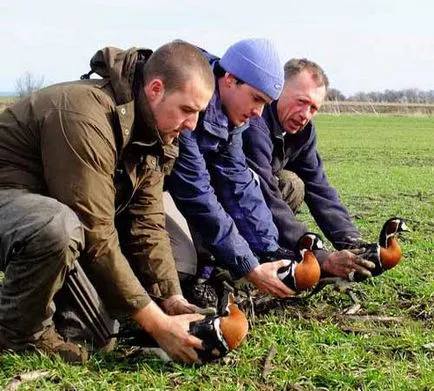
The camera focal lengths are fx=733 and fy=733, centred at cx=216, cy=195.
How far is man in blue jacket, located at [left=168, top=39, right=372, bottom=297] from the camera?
180 inches

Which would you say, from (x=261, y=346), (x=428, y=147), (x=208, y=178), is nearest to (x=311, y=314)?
(x=261, y=346)

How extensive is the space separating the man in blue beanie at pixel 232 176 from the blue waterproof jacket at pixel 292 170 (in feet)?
1.13

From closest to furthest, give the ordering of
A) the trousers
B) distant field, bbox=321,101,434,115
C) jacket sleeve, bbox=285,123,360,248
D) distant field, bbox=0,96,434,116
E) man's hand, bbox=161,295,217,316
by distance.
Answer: the trousers
man's hand, bbox=161,295,217,316
jacket sleeve, bbox=285,123,360,248
distant field, bbox=0,96,434,116
distant field, bbox=321,101,434,115

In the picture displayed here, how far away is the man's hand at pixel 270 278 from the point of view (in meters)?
4.59

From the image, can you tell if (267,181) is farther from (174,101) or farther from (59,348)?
(59,348)

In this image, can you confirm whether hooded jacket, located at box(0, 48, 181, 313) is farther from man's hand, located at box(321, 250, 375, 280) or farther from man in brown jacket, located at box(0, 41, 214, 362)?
man's hand, located at box(321, 250, 375, 280)

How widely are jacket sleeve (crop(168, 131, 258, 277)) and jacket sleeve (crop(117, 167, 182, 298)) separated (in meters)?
0.28

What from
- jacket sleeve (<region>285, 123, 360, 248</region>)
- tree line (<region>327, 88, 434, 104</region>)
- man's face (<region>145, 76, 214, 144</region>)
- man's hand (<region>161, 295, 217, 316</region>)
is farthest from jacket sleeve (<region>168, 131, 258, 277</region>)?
tree line (<region>327, 88, 434, 104</region>)

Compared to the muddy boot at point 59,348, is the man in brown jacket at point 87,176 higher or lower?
higher

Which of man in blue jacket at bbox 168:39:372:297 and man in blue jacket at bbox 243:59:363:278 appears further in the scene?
man in blue jacket at bbox 243:59:363:278

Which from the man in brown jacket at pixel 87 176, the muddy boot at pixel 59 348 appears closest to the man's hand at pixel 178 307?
the man in brown jacket at pixel 87 176

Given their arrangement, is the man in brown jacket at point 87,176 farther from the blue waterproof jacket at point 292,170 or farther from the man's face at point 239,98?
the blue waterproof jacket at point 292,170

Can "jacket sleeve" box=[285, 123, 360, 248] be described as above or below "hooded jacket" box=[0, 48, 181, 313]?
below

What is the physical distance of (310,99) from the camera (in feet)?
18.0
